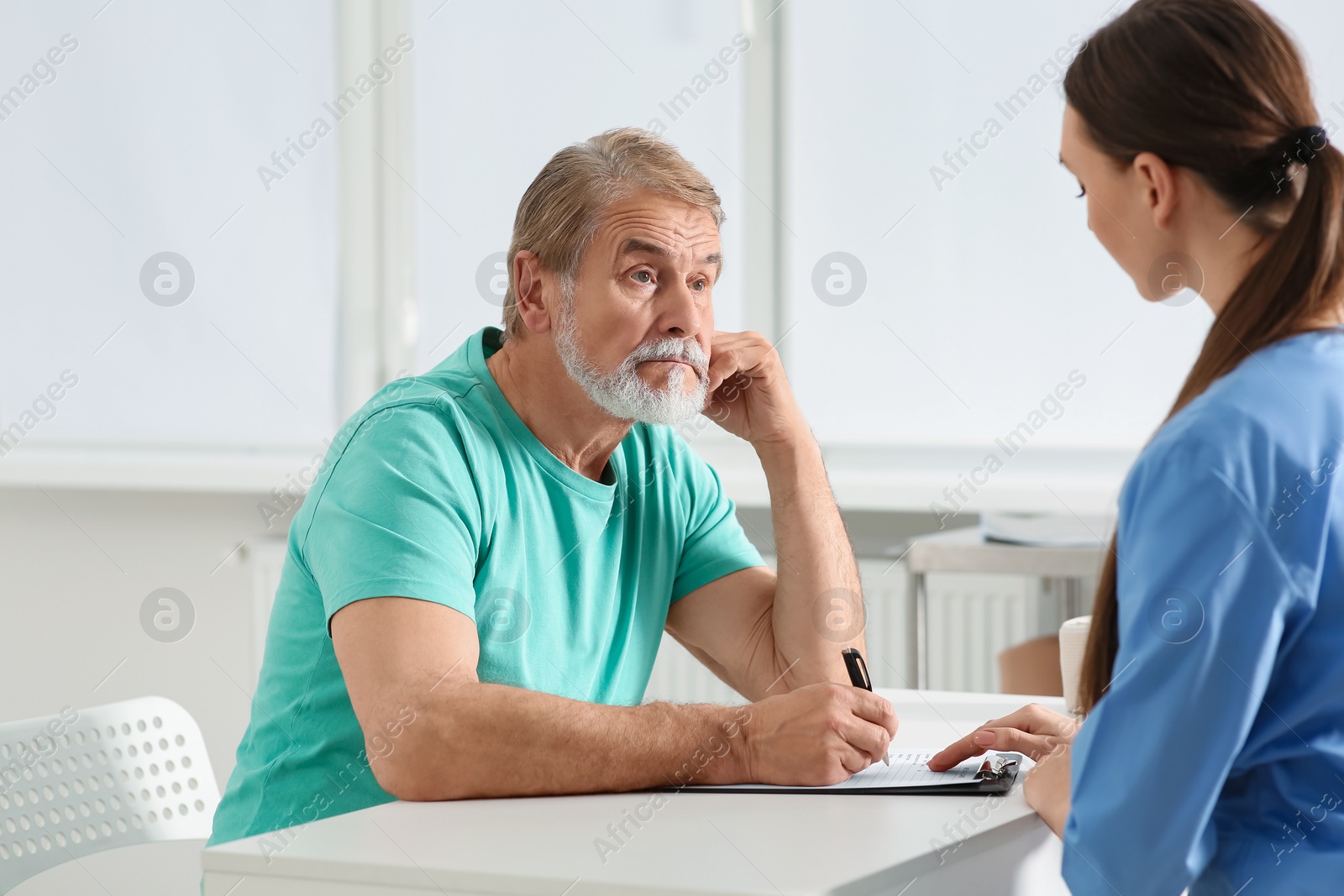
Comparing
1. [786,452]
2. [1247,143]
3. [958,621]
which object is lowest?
[958,621]

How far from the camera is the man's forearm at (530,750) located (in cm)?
117

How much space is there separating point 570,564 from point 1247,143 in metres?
0.85

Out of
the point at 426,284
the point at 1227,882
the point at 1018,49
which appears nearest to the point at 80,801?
the point at 1227,882

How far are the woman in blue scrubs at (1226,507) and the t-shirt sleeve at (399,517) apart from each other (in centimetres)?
60

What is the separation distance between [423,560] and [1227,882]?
28.1 inches

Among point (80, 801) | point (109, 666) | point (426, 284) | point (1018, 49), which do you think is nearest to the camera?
point (80, 801)

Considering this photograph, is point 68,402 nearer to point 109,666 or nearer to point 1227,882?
point 109,666

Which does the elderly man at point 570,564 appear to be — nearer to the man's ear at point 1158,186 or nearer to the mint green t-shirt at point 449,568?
the mint green t-shirt at point 449,568

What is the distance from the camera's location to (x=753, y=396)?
171cm

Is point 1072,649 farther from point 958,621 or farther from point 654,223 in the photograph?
point 958,621

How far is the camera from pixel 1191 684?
2.82 feet

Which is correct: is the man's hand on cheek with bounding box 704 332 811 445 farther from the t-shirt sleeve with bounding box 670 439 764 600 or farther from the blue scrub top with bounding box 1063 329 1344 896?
the blue scrub top with bounding box 1063 329 1344 896

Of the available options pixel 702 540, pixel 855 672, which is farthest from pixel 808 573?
pixel 855 672

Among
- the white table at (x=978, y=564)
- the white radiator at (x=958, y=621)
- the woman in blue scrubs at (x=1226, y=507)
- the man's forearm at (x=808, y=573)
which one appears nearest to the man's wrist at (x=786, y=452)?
the man's forearm at (x=808, y=573)
